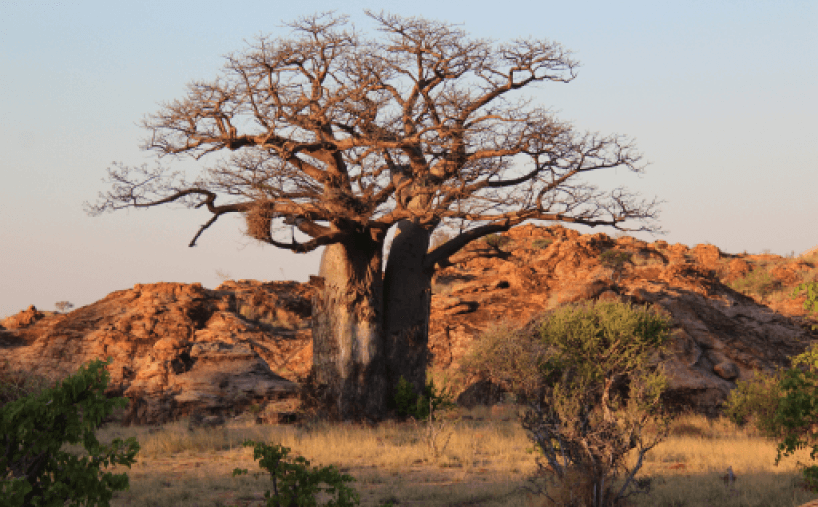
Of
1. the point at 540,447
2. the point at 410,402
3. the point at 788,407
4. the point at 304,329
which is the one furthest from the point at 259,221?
the point at 304,329

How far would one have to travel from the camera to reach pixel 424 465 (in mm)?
9836

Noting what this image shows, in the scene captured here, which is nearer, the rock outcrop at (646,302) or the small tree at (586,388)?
the small tree at (586,388)

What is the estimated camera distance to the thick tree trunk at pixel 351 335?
13.5 m

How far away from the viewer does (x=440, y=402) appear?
47.0 feet

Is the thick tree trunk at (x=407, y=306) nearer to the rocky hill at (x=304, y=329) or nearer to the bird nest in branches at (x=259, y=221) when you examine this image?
the rocky hill at (x=304, y=329)

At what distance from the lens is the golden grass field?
767cm

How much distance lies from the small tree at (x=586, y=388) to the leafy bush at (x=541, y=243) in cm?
982

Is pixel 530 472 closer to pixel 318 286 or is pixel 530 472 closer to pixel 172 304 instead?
pixel 318 286

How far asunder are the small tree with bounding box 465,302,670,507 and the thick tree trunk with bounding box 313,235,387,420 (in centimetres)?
268

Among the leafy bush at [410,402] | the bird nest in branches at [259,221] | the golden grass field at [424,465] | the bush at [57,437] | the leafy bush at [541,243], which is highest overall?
the leafy bush at [541,243]

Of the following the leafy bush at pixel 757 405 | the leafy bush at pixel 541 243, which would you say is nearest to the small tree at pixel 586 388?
the leafy bush at pixel 757 405

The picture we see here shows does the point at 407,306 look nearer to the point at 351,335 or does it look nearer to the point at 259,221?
the point at 351,335

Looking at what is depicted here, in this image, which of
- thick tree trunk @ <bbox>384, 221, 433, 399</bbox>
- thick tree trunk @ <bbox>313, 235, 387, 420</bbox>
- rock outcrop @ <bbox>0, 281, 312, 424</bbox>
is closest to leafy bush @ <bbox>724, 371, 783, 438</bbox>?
thick tree trunk @ <bbox>384, 221, 433, 399</bbox>

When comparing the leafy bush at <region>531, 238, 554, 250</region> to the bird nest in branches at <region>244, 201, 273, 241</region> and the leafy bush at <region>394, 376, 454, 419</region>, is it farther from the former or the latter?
the bird nest in branches at <region>244, 201, 273, 241</region>
